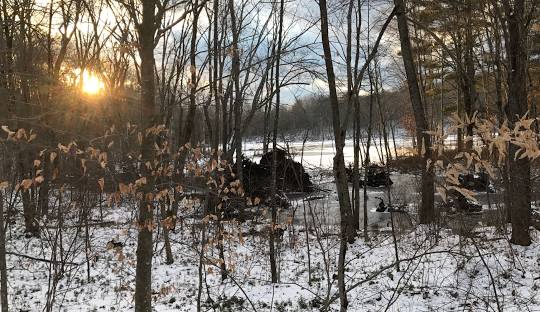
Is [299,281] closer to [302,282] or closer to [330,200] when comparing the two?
[302,282]

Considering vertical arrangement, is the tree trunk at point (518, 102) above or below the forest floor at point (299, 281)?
above

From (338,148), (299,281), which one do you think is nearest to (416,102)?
(299,281)

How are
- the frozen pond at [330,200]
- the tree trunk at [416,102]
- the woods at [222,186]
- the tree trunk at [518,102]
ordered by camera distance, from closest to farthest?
the woods at [222,186]
the tree trunk at [518,102]
the tree trunk at [416,102]
the frozen pond at [330,200]

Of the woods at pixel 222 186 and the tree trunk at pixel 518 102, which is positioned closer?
the woods at pixel 222 186

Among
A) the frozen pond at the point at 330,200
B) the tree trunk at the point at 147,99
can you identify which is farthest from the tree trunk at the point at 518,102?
the tree trunk at the point at 147,99

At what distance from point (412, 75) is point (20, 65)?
9263 mm

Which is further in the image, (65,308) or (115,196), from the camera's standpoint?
(65,308)

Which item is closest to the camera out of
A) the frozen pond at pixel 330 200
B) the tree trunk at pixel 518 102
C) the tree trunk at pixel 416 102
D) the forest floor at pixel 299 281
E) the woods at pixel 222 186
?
the woods at pixel 222 186

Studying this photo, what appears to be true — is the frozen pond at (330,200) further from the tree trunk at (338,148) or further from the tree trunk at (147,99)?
the tree trunk at (147,99)

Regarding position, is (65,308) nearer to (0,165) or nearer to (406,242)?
(0,165)

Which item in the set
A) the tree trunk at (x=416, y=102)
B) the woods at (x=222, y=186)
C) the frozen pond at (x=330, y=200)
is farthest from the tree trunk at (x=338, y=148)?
the tree trunk at (x=416, y=102)

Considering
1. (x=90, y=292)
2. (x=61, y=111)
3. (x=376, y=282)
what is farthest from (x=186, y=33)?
(x=61, y=111)

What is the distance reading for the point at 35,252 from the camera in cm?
945

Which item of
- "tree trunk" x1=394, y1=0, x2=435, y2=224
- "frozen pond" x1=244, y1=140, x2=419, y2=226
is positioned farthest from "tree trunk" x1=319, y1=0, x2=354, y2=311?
Result: "tree trunk" x1=394, y1=0, x2=435, y2=224
